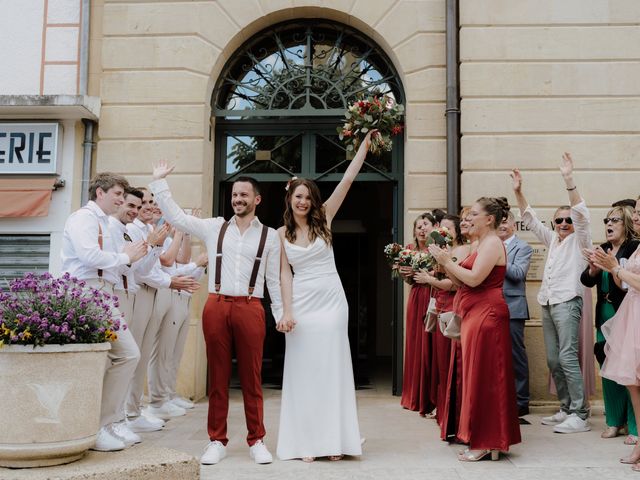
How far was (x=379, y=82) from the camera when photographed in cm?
940

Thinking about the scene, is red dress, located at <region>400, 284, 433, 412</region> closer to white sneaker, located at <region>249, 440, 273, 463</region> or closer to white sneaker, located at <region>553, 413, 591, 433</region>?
white sneaker, located at <region>553, 413, 591, 433</region>

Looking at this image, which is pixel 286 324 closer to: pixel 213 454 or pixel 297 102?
pixel 213 454

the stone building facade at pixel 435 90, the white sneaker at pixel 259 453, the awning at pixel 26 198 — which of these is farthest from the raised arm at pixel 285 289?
the awning at pixel 26 198

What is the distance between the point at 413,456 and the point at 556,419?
233cm

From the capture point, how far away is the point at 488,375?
546 cm

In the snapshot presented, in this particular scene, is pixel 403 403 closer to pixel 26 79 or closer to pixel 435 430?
pixel 435 430

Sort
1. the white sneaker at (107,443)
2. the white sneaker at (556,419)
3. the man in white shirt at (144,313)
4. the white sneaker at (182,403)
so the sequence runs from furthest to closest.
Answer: the white sneaker at (182,403), the white sneaker at (556,419), the man in white shirt at (144,313), the white sneaker at (107,443)

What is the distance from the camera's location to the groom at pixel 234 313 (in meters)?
5.37

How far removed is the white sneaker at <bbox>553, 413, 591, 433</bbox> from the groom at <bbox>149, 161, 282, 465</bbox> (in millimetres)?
3143

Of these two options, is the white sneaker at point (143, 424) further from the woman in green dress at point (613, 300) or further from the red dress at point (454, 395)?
the woman in green dress at point (613, 300)

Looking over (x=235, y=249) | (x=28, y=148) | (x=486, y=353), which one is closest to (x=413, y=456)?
(x=486, y=353)

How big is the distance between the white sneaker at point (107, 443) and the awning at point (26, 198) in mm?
4273

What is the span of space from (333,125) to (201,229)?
4208 mm


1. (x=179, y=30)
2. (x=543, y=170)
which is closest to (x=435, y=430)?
(x=543, y=170)
